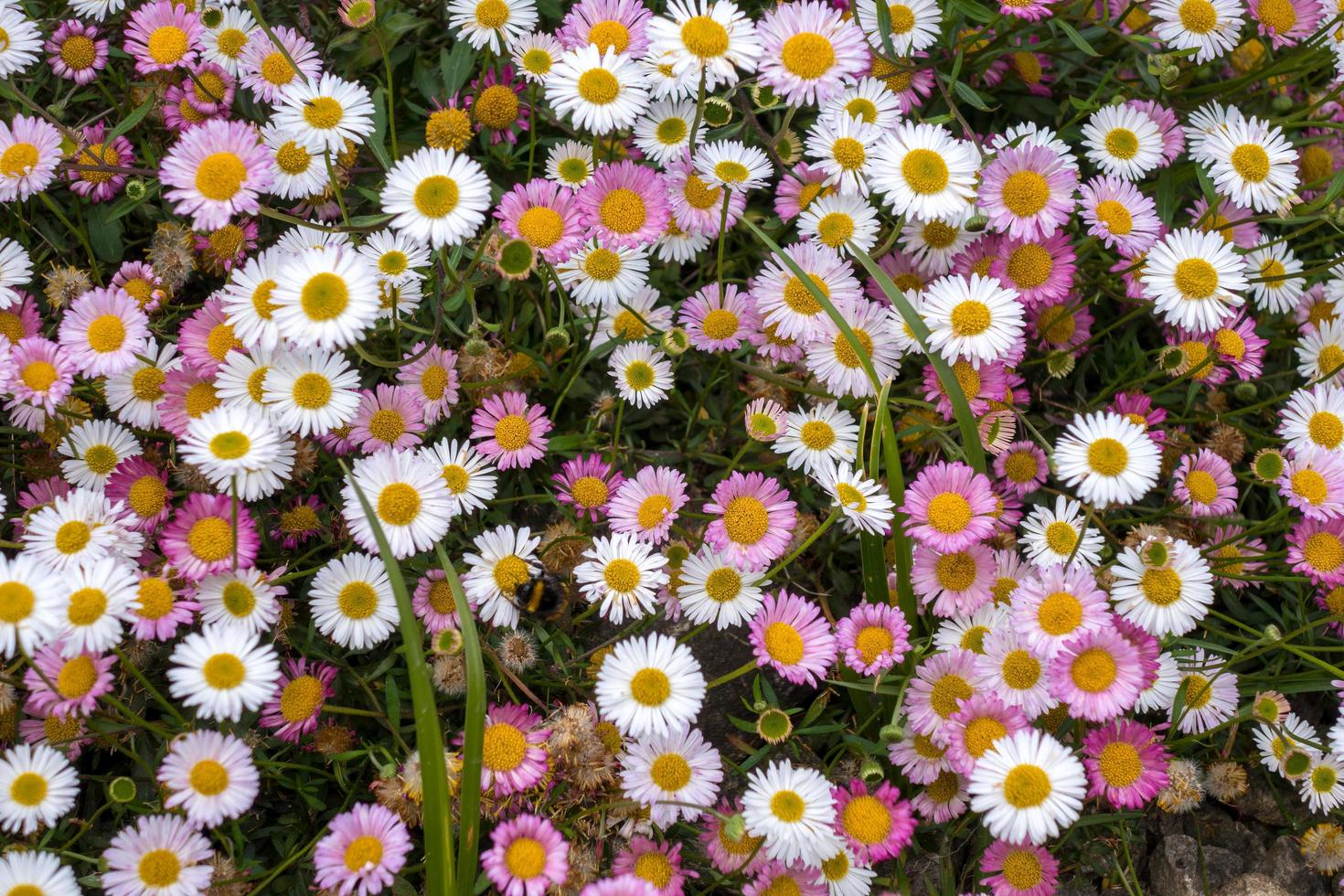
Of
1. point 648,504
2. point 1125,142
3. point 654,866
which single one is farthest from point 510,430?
point 1125,142

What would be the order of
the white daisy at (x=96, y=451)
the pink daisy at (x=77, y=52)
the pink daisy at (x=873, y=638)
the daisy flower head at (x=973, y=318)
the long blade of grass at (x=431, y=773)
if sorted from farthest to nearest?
the pink daisy at (x=77, y=52) < the daisy flower head at (x=973, y=318) < the white daisy at (x=96, y=451) < the pink daisy at (x=873, y=638) < the long blade of grass at (x=431, y=773)

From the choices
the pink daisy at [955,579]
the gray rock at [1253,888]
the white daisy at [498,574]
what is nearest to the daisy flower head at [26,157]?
the white daisy at [498,574]

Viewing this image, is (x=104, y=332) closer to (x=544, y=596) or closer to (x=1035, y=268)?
(x=544, y=596)

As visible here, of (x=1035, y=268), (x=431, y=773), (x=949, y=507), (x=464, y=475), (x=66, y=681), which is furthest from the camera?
(x=1035, y=268)

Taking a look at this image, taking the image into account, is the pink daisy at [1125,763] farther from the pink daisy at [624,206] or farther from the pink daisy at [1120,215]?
the pink daisy at [624,206]

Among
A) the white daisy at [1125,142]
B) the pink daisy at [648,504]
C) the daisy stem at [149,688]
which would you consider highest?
the white daisy at [1125,142]

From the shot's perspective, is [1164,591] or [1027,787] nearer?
[1027,787]

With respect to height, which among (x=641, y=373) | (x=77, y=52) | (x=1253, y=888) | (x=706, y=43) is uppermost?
(x=77, y=52)

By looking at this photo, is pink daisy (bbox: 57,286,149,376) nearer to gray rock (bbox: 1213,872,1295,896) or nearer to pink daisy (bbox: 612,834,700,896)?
pink daisy (bbox: 612,834,700,896)
